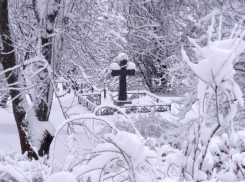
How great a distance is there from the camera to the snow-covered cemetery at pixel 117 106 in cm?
114

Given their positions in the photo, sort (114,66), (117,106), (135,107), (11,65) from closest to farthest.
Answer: (117,106) < (11,65) < (135,107) < (114,66)

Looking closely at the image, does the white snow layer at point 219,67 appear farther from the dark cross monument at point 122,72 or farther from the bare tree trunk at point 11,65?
the dark cross monument at point 122,72

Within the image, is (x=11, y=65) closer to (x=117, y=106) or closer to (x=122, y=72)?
(x=117, y=106)

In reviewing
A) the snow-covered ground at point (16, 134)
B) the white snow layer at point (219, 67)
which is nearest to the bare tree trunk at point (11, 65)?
the snow-covered ground at point (16, 134)

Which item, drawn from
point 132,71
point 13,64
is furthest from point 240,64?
point 132,71

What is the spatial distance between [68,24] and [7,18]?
120 cm

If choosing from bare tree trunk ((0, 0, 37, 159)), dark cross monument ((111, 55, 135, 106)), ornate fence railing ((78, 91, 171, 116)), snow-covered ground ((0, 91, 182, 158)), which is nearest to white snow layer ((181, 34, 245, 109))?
bare tree trunk ((0, 0, 37, 159))

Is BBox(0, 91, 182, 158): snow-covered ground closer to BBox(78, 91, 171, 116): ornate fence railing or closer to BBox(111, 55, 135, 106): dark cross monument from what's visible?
BBox(78, 91, 171, 116): ornate fence railing

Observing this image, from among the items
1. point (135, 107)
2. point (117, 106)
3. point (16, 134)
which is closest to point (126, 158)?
point (117, 106)

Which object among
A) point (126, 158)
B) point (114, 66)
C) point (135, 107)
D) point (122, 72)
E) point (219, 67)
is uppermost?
point (219, 67)

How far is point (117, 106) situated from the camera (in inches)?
62.3

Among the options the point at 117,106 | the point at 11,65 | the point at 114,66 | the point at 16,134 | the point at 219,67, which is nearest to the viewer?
the point at 219,67

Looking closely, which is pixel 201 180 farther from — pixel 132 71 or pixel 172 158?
pixel 132 71

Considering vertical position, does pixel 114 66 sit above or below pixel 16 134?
above
